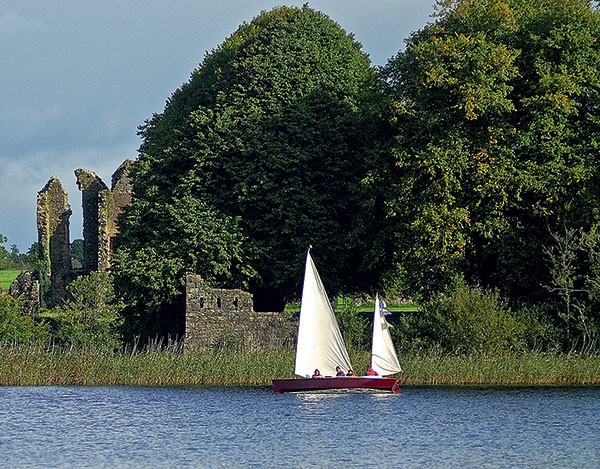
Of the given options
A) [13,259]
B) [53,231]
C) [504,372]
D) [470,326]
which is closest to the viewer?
[504,372]

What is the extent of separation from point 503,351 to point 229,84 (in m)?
16.0

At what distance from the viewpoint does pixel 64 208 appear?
65.5m

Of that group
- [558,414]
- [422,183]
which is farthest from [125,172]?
[558,414]

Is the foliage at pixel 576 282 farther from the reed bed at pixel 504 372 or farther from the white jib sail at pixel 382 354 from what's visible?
the white jib sail at pixel 382 354

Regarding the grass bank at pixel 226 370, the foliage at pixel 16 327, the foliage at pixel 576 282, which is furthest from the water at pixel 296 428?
the foliage at pixel 16 327

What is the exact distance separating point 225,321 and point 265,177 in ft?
17.1

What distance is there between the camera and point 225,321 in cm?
4612

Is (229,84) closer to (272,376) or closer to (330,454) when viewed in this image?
(272,376)

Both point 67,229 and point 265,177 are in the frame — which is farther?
point 67,229

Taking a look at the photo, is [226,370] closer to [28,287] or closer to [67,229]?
[28,287]

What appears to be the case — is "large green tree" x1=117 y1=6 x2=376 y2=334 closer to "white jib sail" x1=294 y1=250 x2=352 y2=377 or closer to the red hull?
"white jib sail" x1=294 y1=250 x2=352 y2=377

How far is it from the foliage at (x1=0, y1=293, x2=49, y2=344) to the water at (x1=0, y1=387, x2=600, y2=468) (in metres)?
6.46

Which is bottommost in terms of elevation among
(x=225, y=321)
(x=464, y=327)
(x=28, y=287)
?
(x=464, y=327)

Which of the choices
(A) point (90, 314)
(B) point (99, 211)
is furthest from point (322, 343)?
(B) point (99, 211)
